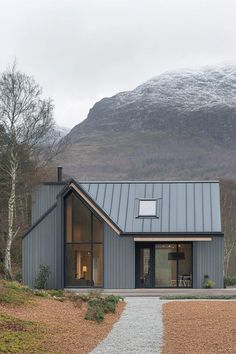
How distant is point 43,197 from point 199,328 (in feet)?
73.7

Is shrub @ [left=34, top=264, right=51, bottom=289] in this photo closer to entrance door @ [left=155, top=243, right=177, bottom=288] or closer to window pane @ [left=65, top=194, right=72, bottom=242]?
window pane @ [left=65, top=194, right=72, bottom=242]

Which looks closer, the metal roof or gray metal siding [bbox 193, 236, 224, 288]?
gray metal siding [bbox 193, 236, 224, 288]

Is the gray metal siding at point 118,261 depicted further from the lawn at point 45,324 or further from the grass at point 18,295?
the lawn at point 45,324

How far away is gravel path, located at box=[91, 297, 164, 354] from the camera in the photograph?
11.9 meters

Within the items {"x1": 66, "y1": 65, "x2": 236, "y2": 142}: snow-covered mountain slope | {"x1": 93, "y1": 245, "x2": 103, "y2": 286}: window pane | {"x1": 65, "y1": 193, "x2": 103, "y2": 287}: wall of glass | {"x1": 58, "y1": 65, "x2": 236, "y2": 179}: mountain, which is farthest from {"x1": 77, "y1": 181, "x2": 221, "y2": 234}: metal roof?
{"x1": 66, "y1": 65, "x2": 236, "y2": 142}: snow-covered mountain slope

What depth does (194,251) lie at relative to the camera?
30.3m

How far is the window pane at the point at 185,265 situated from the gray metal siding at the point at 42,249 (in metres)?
5.70

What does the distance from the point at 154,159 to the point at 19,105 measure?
105m

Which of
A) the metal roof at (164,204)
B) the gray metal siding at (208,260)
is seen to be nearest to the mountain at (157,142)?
the metal roof at (164,204)

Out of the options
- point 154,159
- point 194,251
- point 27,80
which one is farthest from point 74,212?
point 154,159

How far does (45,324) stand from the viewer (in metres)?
14.4

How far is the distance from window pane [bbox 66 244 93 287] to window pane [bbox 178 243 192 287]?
425 centimetres

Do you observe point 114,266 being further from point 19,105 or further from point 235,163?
point 235,163

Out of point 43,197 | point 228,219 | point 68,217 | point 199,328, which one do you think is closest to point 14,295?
point 199,328
